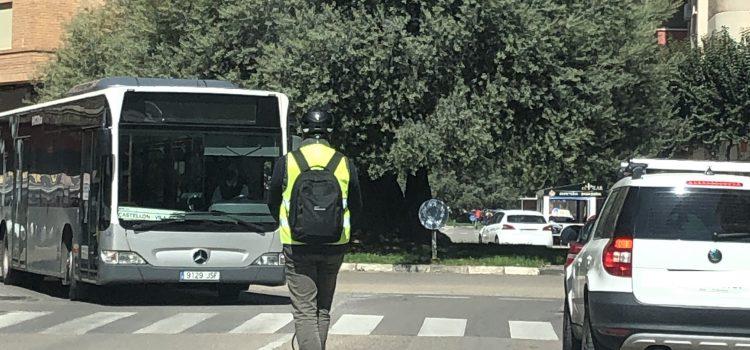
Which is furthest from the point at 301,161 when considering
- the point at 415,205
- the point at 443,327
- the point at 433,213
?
the point at 415,205

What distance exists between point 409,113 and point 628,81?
17.3ft

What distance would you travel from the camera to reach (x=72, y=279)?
15.8 meters

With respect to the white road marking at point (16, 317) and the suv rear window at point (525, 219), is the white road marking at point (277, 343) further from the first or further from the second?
the suv rear window at point (525, 219)

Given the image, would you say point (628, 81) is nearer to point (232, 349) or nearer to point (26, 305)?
point (26, 305)

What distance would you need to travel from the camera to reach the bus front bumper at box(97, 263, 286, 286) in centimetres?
1442

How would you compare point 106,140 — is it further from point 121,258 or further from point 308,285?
point 308,285

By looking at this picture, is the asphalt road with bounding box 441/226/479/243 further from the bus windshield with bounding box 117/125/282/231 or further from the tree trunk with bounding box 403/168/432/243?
the bus windshield with bounding box 117/125/282/231

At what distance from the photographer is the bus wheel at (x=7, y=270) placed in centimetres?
1939

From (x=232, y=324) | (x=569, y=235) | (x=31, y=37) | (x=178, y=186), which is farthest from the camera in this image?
(x=31, y=37)

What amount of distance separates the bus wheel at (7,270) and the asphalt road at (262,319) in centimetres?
54

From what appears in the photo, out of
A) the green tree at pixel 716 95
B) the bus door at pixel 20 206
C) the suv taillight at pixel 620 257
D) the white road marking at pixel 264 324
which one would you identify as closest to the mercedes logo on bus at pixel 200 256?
the white road marking at pixel 264 324

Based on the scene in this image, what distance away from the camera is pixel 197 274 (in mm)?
14719

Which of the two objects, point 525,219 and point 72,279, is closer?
point 72,279

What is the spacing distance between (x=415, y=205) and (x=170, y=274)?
17535mm
